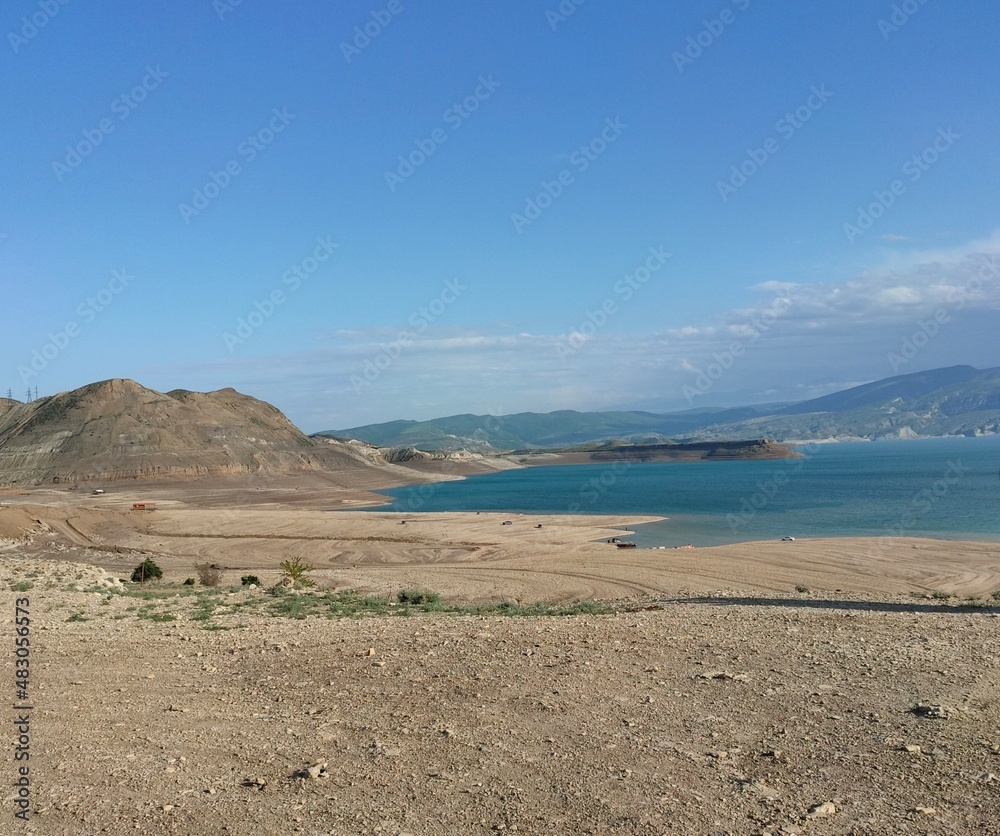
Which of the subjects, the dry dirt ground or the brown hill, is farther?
the brown hill

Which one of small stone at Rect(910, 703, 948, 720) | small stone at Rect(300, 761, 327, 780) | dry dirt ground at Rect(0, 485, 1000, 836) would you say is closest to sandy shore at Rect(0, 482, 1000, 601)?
dry dirt ground at Rect(0, 485, 1000, 836)

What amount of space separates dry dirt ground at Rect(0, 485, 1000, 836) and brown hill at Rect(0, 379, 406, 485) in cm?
8953

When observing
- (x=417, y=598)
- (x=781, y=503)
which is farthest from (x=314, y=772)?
(x=781, y=503)

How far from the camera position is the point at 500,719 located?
796cm

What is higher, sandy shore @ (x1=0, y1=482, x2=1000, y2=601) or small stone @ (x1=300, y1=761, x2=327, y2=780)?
small stone @ (x1=300, y1=761, x2=327, y2=780)

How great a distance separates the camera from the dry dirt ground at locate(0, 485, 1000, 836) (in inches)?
236

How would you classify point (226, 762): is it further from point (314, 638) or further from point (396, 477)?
point (396, 477)

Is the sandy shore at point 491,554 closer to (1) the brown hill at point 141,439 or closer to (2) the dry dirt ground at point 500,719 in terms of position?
(2) the dry dirt ground at point 500,719

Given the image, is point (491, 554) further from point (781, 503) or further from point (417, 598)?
point (781, 503)

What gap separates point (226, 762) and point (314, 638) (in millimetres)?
5038

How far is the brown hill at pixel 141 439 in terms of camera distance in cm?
9744

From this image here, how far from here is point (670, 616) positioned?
45.8ft

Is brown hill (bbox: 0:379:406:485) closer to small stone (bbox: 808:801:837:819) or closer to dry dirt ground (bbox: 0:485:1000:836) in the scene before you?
dry dirt ground (bbox: 0:485:1000:836)

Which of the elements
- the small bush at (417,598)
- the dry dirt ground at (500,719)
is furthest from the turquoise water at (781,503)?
the dry dirt ground at (500,719)
